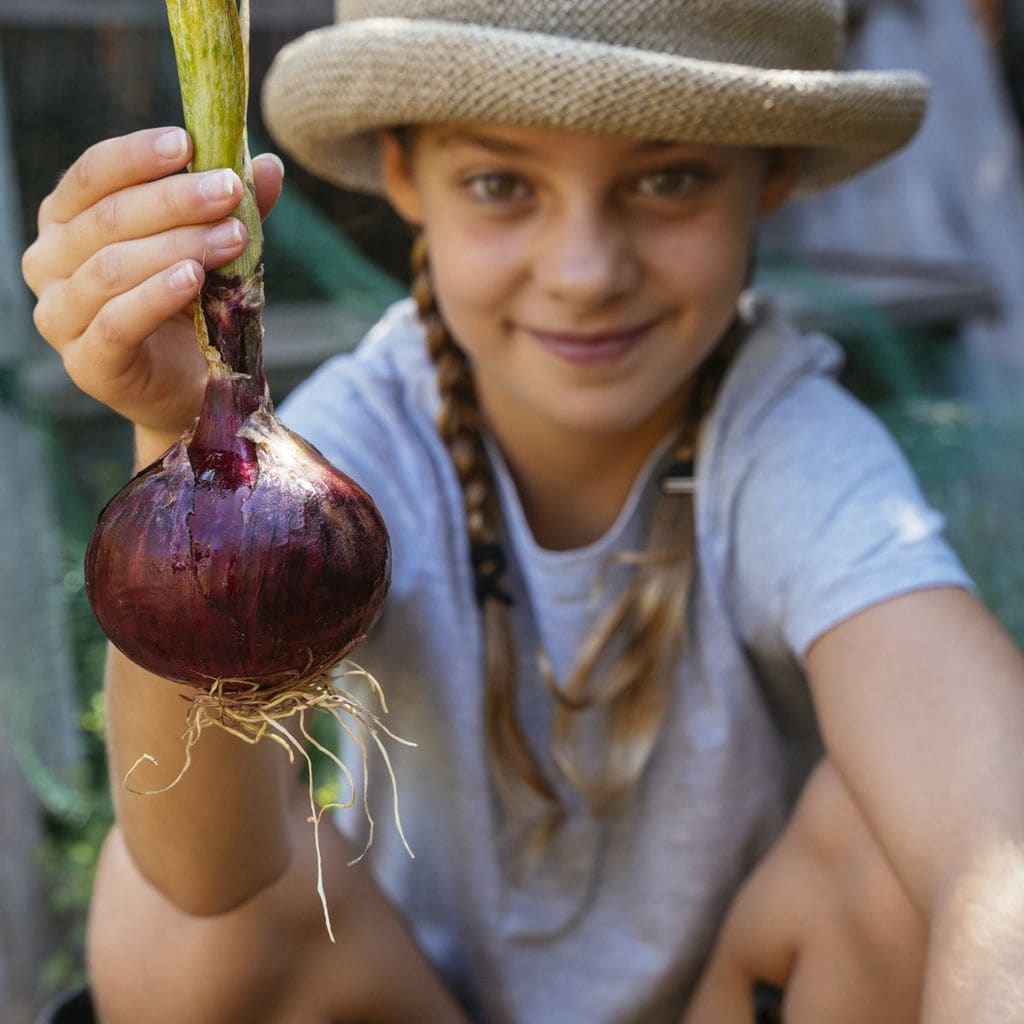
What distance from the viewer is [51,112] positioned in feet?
6.57

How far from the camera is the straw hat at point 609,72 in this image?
40.6 inches

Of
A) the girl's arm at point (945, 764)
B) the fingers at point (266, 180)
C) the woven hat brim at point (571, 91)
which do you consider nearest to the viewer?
the fingers at point (266, 180)

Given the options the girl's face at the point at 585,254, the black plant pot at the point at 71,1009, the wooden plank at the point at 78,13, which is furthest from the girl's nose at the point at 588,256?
the wooden plank at the point at 78,13

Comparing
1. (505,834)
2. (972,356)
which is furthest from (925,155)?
(505,834)

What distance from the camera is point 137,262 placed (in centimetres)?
79

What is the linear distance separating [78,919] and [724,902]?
3.38 ft

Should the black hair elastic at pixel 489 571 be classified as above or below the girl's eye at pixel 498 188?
below

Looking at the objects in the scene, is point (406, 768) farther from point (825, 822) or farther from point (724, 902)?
point (825, 822)

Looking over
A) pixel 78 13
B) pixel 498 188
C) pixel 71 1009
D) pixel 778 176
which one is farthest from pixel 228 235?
pixel 78 13

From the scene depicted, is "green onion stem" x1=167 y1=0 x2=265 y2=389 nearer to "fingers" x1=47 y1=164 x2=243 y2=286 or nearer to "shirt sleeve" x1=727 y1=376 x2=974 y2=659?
"fingers" x1=47 y1=164 x2=243 y2=286

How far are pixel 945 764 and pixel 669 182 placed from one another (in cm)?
55

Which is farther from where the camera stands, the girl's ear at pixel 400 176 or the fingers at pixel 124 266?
the girl's ear at pixel 400 176

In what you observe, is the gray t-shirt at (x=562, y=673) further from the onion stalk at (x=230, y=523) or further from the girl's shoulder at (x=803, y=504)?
the onion stalk at (x=230, y=523)

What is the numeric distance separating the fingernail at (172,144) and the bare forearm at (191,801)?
15.3 inches
